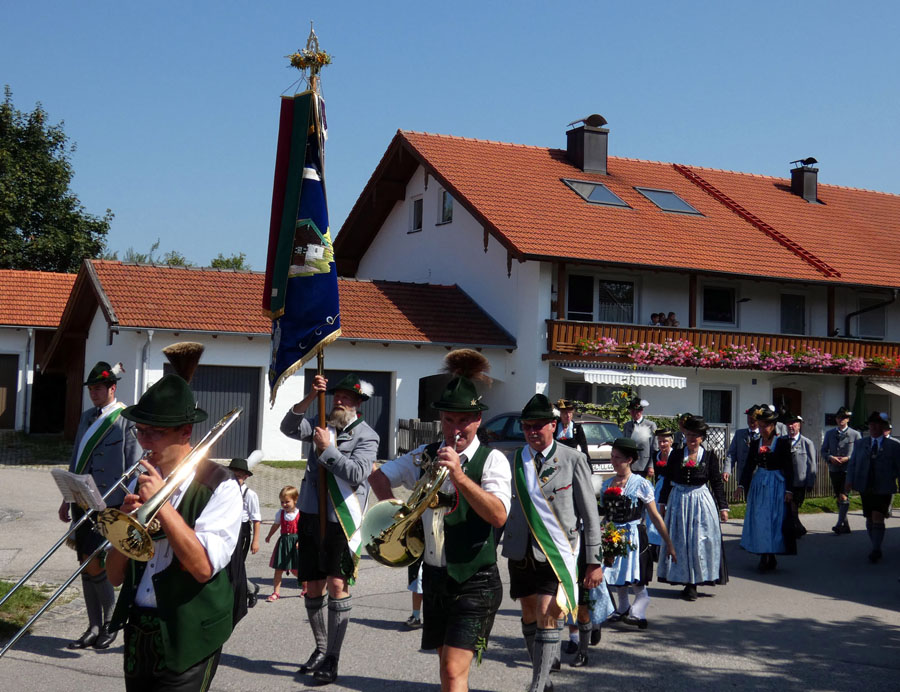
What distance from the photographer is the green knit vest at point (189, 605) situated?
3.75 m

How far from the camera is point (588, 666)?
709 cm

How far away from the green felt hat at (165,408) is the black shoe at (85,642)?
4.12m

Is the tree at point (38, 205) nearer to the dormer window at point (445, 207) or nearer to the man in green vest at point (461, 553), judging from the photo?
the dormer window at point (445, 207)

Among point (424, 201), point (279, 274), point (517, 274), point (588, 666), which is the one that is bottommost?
point (588, 666)

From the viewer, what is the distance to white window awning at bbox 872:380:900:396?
1117 inches

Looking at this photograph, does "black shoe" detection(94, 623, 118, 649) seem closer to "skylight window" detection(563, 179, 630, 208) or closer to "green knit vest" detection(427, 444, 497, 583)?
"green knit vest" detection(427, 444, 497, 583)

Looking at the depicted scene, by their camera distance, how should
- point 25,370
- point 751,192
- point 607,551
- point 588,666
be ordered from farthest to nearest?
1. point 751,192
2. point 25,370
3. point 607,551
4. point 588,666

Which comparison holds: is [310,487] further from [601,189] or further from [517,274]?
[601,189]

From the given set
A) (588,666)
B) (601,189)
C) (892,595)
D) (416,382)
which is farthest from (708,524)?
(601,189)

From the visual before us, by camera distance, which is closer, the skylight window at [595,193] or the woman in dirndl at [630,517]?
the woman in dirndl at [630,517]

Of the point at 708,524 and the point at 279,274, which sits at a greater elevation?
the point at 279,274

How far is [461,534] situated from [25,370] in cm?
2671

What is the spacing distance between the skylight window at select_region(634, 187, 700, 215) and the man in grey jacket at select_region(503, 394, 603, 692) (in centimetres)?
2429

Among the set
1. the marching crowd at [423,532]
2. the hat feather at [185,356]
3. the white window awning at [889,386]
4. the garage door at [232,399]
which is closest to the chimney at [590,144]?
the white window awning at [889,386]
